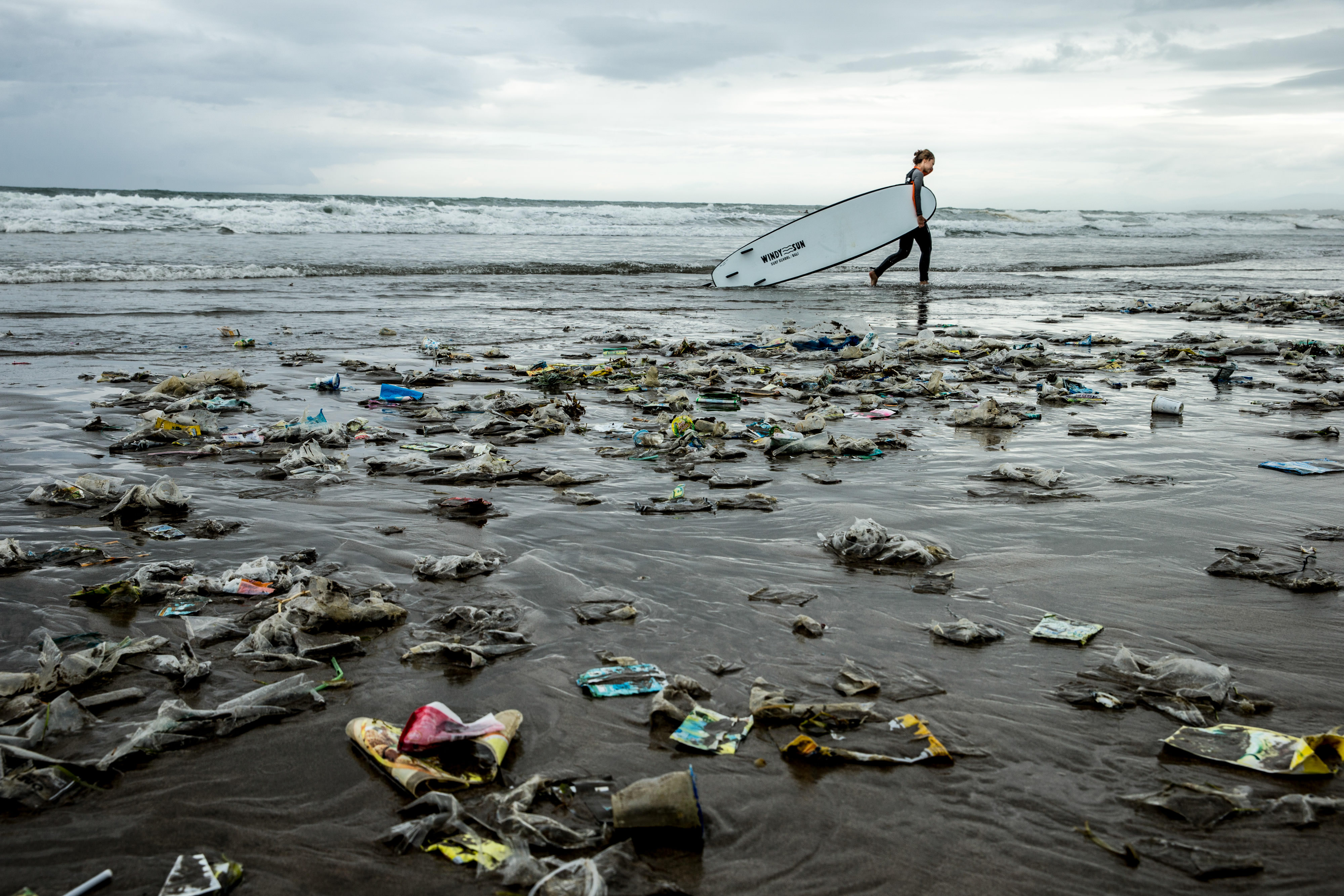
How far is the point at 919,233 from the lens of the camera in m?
15.4

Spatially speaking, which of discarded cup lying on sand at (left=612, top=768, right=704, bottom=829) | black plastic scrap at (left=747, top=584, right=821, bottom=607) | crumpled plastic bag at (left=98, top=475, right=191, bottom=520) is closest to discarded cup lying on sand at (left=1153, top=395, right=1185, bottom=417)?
black plastic scrap at (left=747, top=584, right=821, bottom=607)

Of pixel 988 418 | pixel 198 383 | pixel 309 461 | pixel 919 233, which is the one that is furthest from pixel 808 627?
pixel 919 233

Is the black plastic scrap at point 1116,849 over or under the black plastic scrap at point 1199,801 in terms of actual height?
under

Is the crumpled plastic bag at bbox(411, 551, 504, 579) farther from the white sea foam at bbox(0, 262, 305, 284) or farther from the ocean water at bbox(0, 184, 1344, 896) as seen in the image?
the white sea foam at bbox(0, 262, 305, 284)

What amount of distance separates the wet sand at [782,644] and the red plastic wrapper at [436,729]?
96mm

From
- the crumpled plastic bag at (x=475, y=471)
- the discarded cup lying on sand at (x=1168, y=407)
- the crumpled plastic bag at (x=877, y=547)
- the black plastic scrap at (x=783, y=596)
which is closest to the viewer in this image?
the black plastic scrap at (x=783, y=596)

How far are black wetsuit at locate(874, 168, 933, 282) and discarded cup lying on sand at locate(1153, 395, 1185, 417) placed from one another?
9610mm

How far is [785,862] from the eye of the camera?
→ 5.75 feet

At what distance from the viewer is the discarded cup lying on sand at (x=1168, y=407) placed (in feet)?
19.3

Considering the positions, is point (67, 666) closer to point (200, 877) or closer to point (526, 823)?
point (200, 877)

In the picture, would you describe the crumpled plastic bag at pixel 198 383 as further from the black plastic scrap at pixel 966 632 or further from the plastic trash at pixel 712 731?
the black plastic scrap at pixel 966 632

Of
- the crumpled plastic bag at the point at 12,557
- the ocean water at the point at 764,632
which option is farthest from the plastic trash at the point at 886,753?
the crumpled plastic bag at the point at 12,557

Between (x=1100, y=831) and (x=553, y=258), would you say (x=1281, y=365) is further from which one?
(x=553, y=258)

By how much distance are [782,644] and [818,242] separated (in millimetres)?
14084
